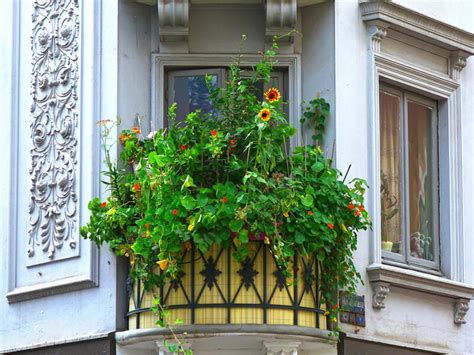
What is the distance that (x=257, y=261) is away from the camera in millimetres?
17766

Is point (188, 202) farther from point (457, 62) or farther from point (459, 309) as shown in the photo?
point (457, 62)

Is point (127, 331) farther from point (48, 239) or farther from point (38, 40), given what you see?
point (38, 40)

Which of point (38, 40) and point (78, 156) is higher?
point (38, 40)

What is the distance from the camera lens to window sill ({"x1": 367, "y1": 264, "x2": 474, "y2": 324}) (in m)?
18.6

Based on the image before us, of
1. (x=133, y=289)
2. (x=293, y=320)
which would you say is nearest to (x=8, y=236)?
(x=133, y=289)

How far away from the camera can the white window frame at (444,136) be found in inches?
760

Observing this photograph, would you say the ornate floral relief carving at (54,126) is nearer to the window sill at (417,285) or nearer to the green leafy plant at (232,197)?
the green leafy plant at (232,197)

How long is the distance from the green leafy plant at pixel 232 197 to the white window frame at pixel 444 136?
127 cm

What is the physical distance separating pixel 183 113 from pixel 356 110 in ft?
5.95

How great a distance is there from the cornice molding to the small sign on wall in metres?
2.98

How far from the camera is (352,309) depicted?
1847 cm

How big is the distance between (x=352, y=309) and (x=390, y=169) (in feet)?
6.40

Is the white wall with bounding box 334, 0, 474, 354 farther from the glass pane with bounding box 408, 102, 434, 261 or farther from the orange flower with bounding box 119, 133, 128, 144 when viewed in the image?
the orange flower with bounding box 119, 133, 128, 144

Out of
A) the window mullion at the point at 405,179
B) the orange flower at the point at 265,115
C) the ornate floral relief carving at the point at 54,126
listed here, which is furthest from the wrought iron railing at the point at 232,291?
the window mullion at the point at 405,179
